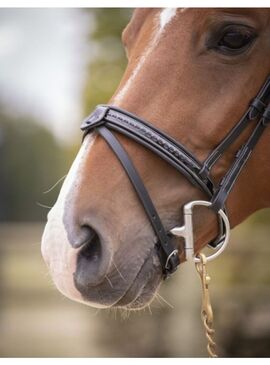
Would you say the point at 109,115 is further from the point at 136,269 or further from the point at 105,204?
the point at 136,269

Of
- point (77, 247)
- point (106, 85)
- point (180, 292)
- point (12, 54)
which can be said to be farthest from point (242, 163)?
point (12, 54)

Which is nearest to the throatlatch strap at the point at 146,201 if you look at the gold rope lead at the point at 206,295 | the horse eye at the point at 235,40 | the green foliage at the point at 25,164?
the gold rope lead at the point at 206,295

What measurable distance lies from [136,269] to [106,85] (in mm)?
3314

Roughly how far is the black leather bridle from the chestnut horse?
0.02 meters

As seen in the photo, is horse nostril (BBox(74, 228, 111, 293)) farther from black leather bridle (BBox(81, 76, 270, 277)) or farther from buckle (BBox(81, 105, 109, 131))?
buckle (BBox(81, 105, 109, 131))

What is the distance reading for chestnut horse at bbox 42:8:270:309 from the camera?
165 centimetres

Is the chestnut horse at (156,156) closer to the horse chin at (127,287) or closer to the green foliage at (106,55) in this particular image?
the horse chin at (127,287)

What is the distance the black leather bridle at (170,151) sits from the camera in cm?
170

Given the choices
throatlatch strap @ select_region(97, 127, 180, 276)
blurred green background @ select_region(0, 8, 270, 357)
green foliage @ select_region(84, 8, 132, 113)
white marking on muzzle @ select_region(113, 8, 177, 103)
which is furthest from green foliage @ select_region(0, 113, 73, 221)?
throatlatch strap @ select_region(97, 127, 180, 276)

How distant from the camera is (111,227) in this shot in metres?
1.65

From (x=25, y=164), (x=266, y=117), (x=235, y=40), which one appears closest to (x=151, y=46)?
(x=235, y=40)

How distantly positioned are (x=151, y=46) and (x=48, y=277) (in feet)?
8.05

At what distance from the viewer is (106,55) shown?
4961 millimetres

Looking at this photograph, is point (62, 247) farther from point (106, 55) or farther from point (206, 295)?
point (106, 55)
